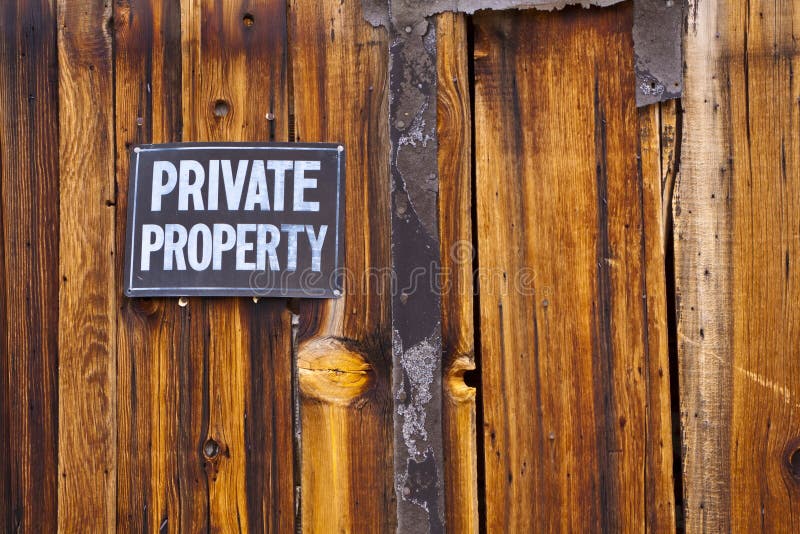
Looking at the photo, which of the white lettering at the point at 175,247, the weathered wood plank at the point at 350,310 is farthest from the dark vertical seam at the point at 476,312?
the white lettering at the point at 175,247

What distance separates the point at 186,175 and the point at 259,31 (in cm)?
36

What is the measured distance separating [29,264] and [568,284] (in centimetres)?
120

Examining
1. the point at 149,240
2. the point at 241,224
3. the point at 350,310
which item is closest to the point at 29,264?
the point at 149,240

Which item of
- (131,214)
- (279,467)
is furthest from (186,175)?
(279,467)

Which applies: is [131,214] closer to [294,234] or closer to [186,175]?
[186,175]

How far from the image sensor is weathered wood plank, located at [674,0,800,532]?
1.10m

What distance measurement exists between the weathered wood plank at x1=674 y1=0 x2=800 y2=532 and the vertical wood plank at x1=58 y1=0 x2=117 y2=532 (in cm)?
124

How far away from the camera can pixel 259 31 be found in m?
1.19

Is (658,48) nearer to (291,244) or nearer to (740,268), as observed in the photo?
(740,268)

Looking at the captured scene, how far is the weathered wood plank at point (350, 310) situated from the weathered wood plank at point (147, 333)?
0.91ft

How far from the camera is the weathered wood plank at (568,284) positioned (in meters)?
1.12

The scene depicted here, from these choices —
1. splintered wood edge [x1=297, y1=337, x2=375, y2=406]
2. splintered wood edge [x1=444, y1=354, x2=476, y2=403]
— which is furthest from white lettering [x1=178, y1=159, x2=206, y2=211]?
splintered wood edge [x1=444, y1=354, x2=476, y2=403]

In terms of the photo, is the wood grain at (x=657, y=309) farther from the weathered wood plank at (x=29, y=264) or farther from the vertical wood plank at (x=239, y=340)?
the weathered wood plank at (x=29, y=264)

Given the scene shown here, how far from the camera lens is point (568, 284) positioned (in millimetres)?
1142
